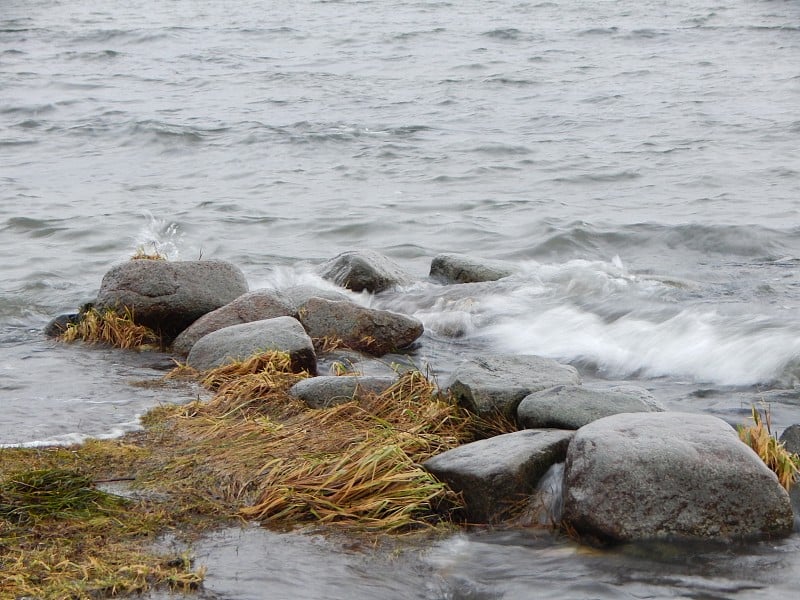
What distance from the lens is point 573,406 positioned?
19.2 ft

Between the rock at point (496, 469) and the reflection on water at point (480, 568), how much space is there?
0.23m

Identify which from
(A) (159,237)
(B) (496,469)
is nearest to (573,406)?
(B) (496,469)

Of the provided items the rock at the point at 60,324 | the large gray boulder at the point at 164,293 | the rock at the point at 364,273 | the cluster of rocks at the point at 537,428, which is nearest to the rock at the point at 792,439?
the cluster of rocks at the point at 537,428

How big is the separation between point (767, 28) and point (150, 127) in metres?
16.2

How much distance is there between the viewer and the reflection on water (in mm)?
4344

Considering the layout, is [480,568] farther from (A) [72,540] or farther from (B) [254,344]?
(B) [254,344]

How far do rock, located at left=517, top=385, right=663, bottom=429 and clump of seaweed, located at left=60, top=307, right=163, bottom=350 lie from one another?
3.87 meters

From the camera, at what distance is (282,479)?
5.32 meters

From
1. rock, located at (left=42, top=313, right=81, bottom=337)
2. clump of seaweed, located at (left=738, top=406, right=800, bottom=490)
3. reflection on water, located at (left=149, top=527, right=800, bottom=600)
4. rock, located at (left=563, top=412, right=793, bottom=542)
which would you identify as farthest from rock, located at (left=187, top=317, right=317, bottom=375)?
clump of seaweed, located at (left=738, top=406, right=800, bottom=490)

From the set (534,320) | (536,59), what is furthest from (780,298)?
(536,59)

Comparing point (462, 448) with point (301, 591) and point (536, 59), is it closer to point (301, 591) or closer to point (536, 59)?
point (301, 591)

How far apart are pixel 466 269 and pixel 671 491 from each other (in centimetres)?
614

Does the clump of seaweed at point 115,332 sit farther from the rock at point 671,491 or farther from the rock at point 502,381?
the rock at point 671,491

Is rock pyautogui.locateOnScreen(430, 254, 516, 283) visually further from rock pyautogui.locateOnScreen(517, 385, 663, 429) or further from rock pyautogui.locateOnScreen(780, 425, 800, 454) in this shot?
rock pyautogui.locateOnScreen(780, 425, 800, 454)
